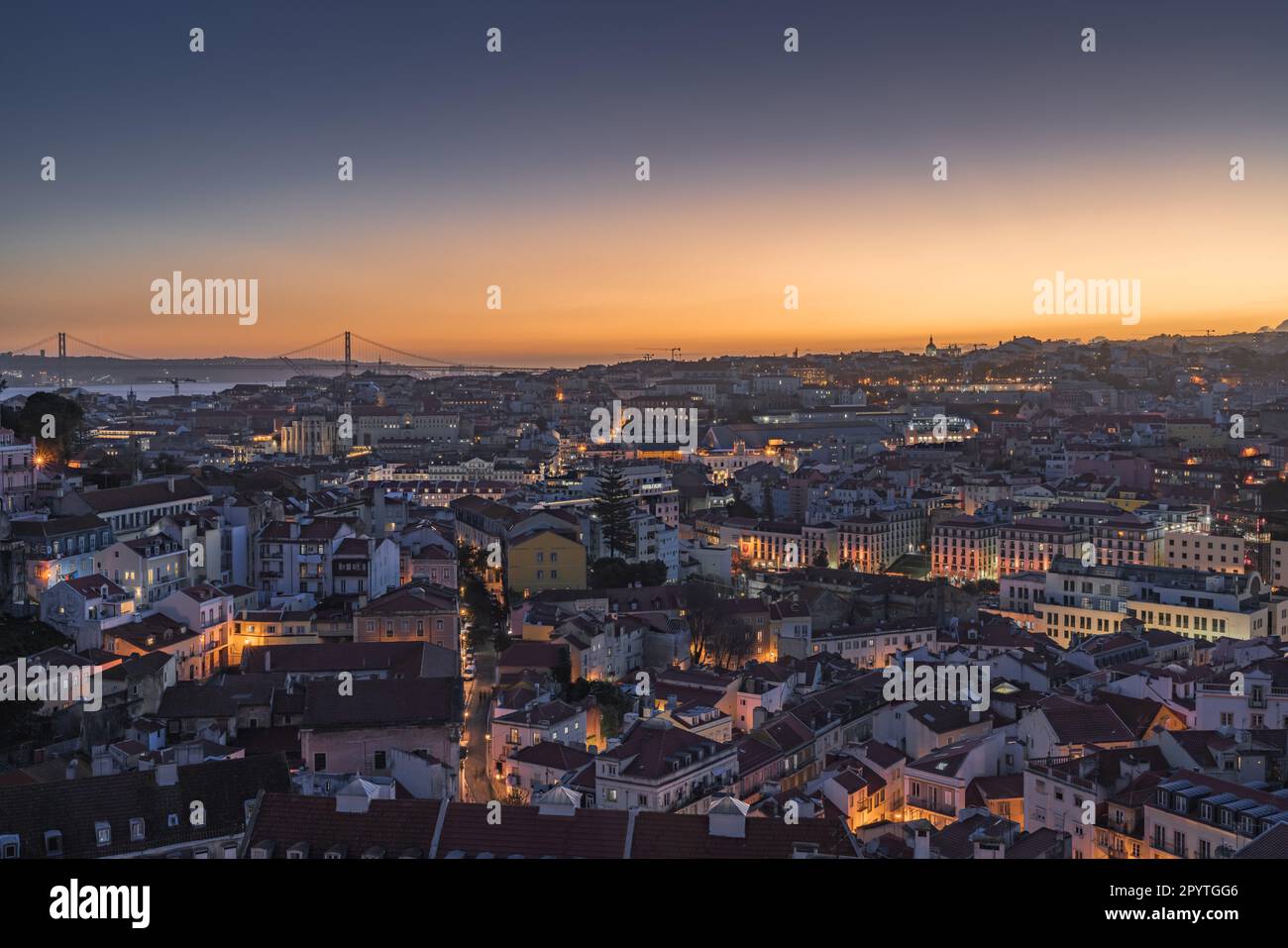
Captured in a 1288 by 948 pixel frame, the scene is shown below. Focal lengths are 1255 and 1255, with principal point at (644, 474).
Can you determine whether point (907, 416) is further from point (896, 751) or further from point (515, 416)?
point (896, 751)

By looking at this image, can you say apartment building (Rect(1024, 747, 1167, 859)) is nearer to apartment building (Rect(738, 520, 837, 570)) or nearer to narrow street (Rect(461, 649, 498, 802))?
narrow street (Rect(461, 649, 498, 802))

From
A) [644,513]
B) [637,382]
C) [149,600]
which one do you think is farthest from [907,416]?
[149,600]

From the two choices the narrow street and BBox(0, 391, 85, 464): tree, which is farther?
BBox(0, 391, 85, 464): tree

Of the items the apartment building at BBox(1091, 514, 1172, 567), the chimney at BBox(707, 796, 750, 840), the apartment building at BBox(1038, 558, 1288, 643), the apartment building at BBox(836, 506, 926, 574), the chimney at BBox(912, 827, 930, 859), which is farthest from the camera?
the apartment building at BBox(836, 506, 926, 574)

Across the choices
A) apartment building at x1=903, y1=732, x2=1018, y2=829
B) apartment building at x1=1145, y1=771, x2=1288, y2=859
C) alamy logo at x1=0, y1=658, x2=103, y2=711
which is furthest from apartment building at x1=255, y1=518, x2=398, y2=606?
apartment building at x1=1145, y1=771, x2=1288, y2=859
